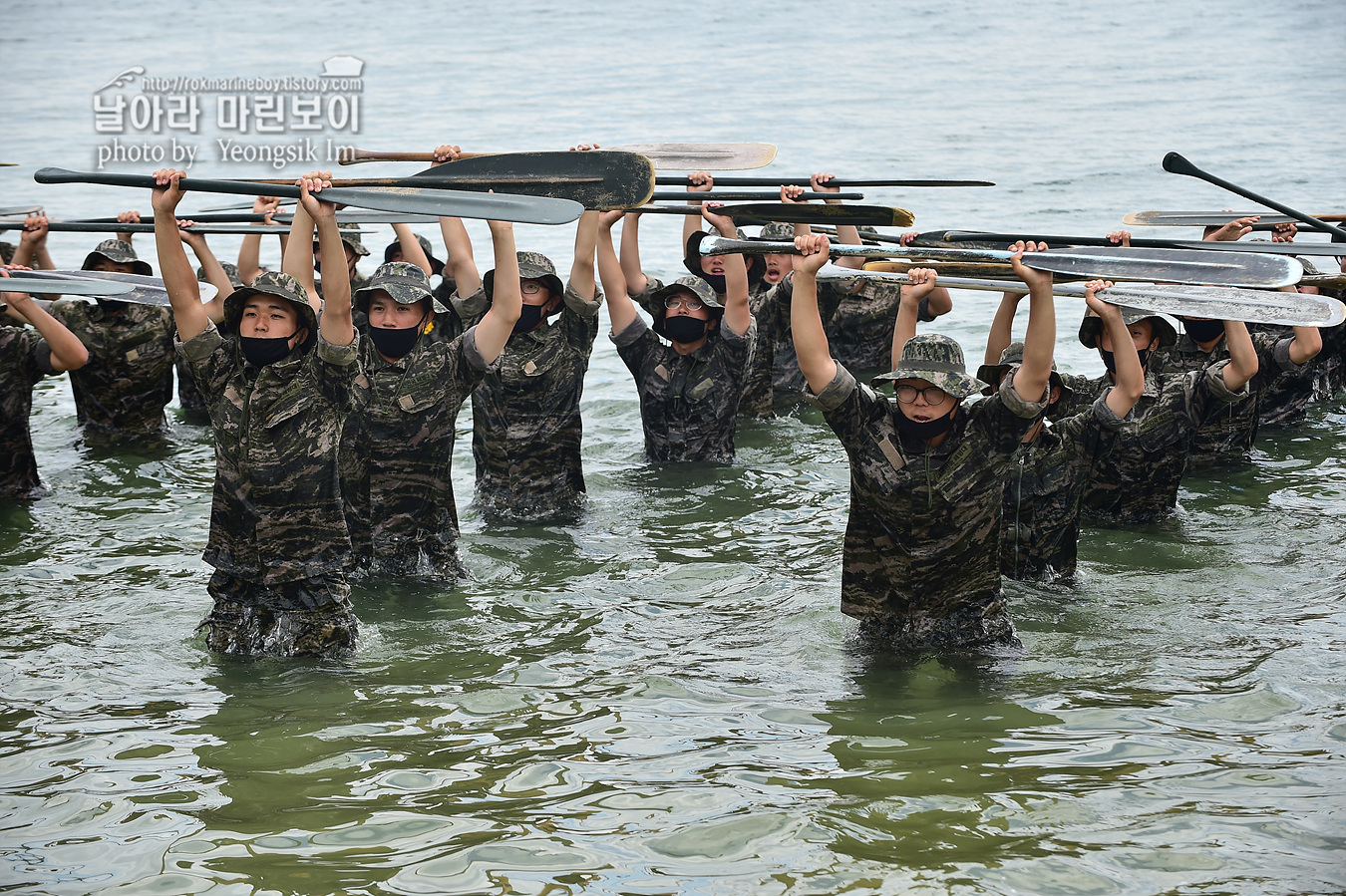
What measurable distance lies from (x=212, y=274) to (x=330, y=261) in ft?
7.95

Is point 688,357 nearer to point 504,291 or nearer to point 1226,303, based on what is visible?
point 504,291

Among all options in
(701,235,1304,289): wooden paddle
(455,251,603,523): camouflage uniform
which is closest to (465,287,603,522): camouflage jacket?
(455,251,603,523): camouflage uniform

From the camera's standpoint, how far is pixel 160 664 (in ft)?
25.5

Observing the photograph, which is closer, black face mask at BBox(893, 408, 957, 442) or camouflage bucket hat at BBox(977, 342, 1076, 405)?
black face mask at BBox(893, 408, 957, 442)

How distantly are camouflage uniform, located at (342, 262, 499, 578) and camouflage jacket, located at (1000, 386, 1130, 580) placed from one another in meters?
3.23

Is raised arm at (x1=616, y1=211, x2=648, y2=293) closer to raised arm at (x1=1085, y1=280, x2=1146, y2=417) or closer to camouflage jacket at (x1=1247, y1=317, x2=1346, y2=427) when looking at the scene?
raised arm at (x1=1085, y1=280, x2=1146, y2=417)

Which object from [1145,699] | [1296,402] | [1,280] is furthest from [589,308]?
[1296,402]

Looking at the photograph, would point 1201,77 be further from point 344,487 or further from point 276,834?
point 276,834

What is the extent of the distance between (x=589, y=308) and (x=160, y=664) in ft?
11.8

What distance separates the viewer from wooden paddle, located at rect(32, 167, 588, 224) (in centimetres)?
704

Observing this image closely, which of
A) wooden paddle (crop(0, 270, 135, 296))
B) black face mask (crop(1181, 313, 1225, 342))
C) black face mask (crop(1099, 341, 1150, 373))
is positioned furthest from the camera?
black face mask (crop(1181, 313, 1225, 342))

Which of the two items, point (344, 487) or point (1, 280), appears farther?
point (1, 280)

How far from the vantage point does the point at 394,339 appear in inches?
335

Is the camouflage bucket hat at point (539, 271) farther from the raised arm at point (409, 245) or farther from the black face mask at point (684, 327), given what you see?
the raised arm at point (409, 245)
